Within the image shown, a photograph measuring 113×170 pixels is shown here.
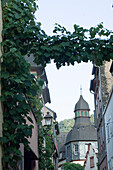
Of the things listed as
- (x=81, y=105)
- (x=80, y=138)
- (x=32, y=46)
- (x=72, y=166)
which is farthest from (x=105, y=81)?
(x=81, y=105)

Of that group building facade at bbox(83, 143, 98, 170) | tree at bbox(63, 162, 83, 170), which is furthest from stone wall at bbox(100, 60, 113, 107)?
tree at bbox(63, 162, 83, 170)

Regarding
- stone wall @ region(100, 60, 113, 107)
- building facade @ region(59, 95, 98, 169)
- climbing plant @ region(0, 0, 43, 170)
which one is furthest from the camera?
building facade @ region(59, 95, 98, 169)

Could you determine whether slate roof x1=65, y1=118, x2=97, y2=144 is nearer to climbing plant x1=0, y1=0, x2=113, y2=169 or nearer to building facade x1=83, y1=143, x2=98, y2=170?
building facade x1=83, y1=143, x2=98, y2=170

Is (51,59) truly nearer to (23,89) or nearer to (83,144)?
(23,89)

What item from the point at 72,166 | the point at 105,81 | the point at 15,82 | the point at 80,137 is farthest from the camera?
the point at 80,137

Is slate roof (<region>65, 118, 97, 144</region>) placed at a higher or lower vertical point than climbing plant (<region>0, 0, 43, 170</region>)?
higher

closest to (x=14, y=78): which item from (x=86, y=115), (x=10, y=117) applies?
(x=10, y=117)

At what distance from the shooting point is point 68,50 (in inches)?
302

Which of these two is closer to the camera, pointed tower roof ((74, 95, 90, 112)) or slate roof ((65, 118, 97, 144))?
slate roof ((65, 118, 97, 144))

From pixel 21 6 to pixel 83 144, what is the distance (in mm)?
62236

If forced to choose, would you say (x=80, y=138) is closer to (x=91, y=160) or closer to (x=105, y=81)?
(x=91, y=160)

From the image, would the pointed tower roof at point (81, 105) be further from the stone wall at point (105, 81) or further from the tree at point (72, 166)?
the stone wall at point (105, 81)

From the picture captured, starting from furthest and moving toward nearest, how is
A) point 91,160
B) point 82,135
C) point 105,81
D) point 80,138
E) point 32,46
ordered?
point 82,135 < point 80,138 < point 91,160 < point 105,81 < point 32,46

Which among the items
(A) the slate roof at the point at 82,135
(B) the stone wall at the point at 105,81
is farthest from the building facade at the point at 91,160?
(A) the slate roof at the point at 82,135
